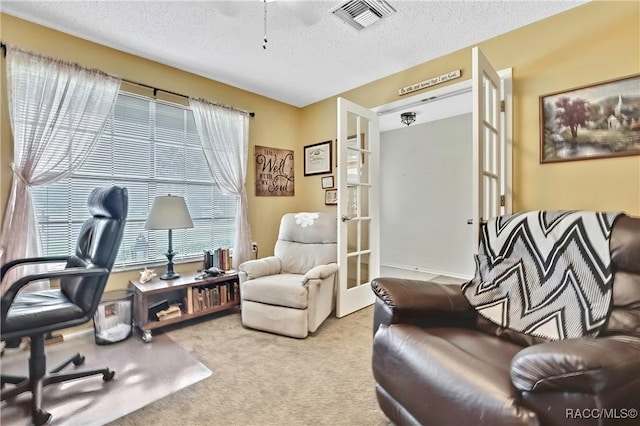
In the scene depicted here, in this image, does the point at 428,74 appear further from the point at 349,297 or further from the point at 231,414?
the point at 231,414

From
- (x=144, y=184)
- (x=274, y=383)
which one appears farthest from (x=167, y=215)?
(x=274, y=383)

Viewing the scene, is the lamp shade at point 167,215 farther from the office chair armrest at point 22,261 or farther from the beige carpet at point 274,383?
the beige carpet at point 274,383

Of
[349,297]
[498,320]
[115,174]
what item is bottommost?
[349,297]

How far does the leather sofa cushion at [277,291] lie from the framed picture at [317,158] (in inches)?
64.6

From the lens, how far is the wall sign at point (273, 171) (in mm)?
3727

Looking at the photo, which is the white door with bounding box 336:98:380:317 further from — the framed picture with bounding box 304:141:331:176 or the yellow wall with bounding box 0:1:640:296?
the framed picture with bounding box 304:141:331:176

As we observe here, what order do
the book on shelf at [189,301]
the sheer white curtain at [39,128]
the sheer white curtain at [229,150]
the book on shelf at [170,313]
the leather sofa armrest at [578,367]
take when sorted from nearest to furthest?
1. the leather sofa armrest at [578,367]
2. the sheer white curtain at [39,128]
3. the book on shelf at [170,313]
4. the book on shelf at [189,301]
5. the sheer white curtain at [229,150]

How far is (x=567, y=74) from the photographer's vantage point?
219 cm

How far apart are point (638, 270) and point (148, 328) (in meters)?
3.04

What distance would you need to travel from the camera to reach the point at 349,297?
2965 mm

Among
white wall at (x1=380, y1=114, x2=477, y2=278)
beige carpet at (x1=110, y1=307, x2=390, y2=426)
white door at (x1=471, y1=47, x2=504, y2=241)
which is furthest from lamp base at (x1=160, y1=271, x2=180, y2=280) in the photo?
white wall at (x1=380, y1=114, x2=477, y2=278)

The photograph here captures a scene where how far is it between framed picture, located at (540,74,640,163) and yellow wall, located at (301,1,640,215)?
54mm

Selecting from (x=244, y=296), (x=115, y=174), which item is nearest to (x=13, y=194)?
(x=115, y=174)

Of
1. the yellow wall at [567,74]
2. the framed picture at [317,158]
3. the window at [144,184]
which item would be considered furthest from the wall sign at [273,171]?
the yellow wall at [567,74]
